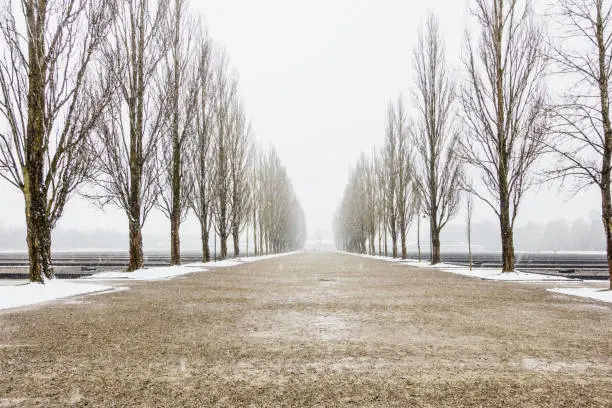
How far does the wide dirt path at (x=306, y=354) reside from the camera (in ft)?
11.7

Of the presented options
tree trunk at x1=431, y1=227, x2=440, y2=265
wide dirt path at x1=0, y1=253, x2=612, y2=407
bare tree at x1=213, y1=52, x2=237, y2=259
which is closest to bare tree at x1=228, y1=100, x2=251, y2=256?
bare tree at x1=213, y1=52, x2=237, y2=259

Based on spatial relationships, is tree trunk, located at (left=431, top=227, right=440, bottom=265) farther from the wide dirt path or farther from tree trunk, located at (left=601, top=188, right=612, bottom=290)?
the wide dirt path

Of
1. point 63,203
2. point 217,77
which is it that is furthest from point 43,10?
point 217,77

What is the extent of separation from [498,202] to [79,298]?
16140 mm

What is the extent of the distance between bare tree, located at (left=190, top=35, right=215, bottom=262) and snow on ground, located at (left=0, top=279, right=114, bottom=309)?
645 inches

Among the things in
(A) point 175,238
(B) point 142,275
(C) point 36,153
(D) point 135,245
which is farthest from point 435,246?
(C) point 36,153

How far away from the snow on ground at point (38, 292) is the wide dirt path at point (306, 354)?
0.94 metres

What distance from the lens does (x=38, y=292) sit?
34.5 ft

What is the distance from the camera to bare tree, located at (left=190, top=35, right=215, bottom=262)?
92.8 feet

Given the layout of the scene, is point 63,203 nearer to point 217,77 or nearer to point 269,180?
point 217,77

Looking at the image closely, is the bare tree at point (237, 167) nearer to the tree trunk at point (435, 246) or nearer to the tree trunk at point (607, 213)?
the tree trunk at point (435, 246)

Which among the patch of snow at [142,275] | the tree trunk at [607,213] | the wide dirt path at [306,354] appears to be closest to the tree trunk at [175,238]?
the patch of snow at [142,275]

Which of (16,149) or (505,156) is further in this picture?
(505,156)

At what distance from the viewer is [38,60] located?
12.1m
